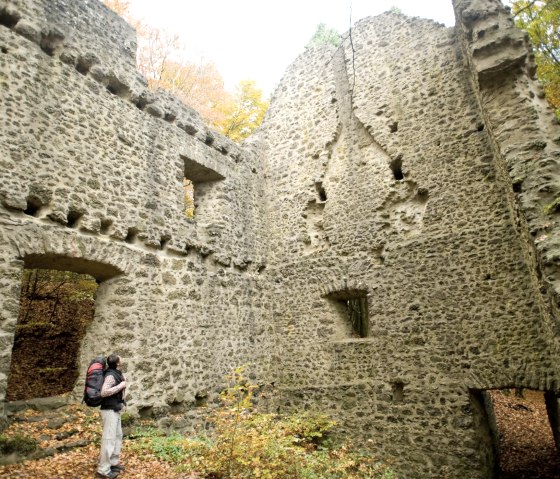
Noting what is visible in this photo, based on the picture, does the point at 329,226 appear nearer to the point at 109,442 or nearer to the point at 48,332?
the point at 109,442

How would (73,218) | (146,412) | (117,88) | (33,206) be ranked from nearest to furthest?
(33,206) < (73,218) < (146,412) < (117,88)

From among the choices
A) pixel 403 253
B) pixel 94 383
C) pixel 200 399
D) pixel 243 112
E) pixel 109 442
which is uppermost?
pixel 243 112

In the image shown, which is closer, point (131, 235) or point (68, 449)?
point (68, 449)

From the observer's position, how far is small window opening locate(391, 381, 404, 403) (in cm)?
755

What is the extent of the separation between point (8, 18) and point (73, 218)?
9.79 ft

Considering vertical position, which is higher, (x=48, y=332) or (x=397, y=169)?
(x=397, y=169)

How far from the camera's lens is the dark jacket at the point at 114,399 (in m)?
4.57

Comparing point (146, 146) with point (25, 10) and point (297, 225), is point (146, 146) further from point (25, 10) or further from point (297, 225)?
point (297, 225)

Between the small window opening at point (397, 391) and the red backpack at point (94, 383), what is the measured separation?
5272mm

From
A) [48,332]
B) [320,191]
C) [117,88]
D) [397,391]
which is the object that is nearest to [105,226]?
[117,88]

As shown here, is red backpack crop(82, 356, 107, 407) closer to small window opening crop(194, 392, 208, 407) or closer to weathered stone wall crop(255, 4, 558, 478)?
small window opening crop(194, 392, 208, 407)

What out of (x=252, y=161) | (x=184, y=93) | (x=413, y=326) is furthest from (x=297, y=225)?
(x=184, y=93)

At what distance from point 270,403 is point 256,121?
35.6ft

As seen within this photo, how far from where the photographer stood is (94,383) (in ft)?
15.0
